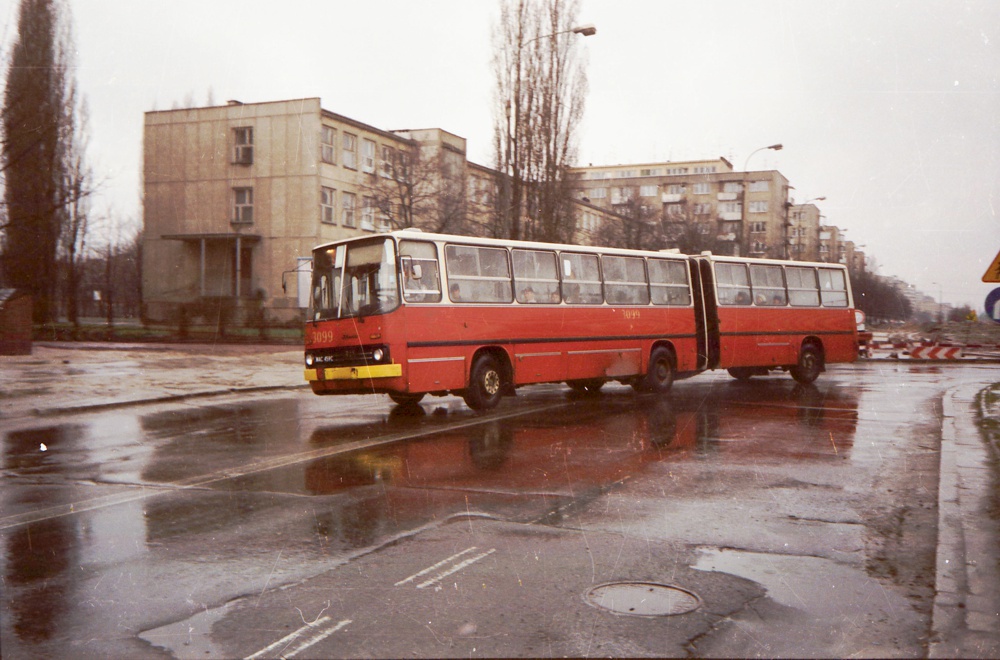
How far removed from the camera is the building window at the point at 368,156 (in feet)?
160

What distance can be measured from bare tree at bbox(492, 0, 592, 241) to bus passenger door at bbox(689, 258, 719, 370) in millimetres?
8774

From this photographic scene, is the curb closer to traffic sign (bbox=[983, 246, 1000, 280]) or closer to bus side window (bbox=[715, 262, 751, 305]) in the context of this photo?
bus side window (bbox=[715, 262, 751, 305])

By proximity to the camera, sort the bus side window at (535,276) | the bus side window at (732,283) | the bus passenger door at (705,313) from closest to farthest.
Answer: the bus side window at (535,276)
the bus passenger door at (705,313)
the bus side window at (732,283)

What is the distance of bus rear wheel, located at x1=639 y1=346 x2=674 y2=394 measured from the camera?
19469mm

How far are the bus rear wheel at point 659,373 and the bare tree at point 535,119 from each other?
32.3 feet

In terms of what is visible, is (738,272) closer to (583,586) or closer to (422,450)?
(422,450)

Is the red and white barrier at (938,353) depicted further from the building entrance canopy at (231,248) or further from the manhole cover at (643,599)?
the manhole cover at (643,599)

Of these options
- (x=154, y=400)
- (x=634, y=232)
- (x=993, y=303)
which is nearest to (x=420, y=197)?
(x=154, y=400)

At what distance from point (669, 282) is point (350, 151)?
102 feet

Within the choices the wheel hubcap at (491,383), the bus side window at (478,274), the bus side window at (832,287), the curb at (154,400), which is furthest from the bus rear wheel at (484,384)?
the bus side window at (832,287)

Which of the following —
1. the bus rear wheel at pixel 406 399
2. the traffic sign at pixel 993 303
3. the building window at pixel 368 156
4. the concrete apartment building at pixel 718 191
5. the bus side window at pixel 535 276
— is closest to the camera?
the traffic sign at pixel 993 303

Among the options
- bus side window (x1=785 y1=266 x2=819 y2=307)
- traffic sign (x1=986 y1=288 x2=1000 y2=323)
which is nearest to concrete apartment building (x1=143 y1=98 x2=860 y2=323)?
bus side window (x1=785 y1=266 x2=819 y2=307)

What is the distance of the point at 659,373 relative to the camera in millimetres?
19703

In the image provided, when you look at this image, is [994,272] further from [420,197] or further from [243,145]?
[243,145]
